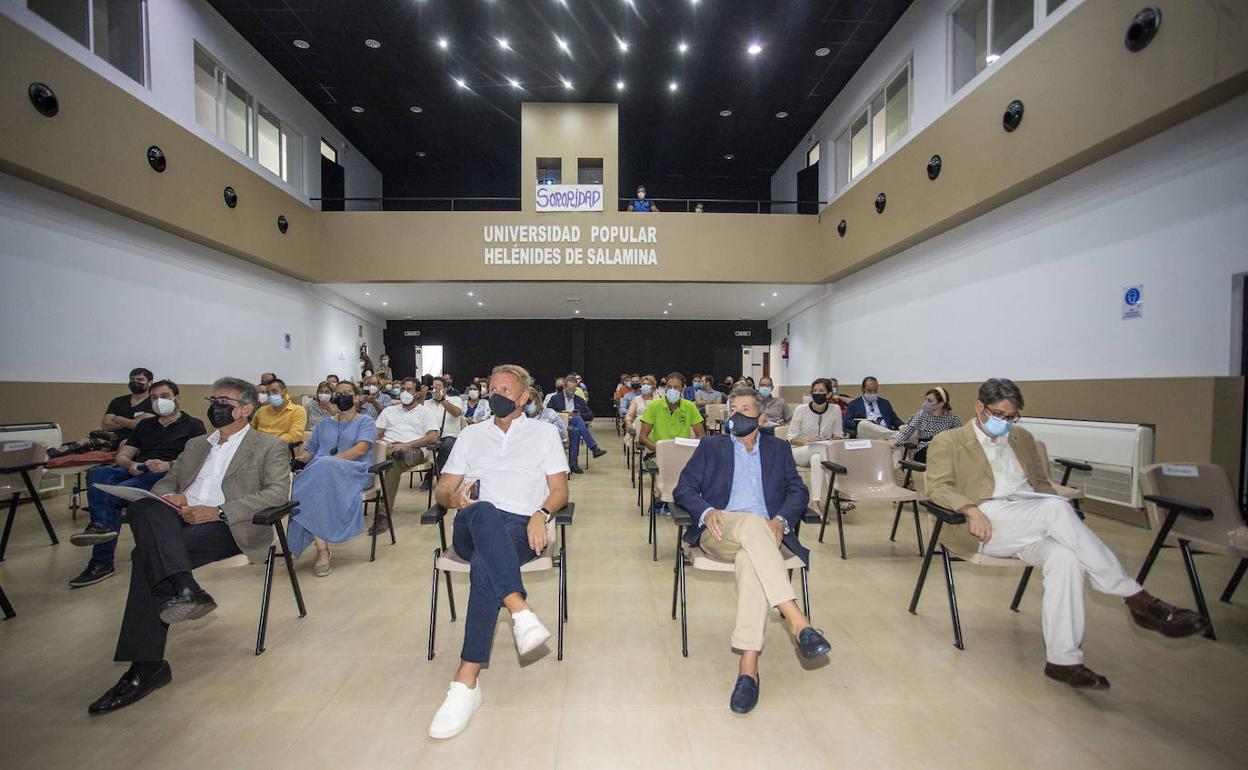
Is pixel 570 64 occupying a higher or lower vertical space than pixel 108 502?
higher

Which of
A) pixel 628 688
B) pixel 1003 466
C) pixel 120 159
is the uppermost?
pixel 120 159

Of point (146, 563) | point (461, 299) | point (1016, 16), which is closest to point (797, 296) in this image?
point (1016, 16)

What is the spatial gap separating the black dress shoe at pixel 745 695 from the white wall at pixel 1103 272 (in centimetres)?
489

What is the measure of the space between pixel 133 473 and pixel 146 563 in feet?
6.94

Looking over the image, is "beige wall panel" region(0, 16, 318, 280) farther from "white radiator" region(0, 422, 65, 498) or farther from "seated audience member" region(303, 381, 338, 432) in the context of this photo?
"seated audience member" region(303, 381, 338, 432)

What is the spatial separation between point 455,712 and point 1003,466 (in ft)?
9.24

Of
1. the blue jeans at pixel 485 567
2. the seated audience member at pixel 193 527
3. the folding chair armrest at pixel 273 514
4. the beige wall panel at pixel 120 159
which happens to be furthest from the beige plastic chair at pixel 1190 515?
the beige wall panel at pixel 120 159

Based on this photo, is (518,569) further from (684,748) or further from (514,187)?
(514,187)

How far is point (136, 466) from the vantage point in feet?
11.6

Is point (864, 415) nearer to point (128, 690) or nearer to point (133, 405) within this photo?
point (128, 690)

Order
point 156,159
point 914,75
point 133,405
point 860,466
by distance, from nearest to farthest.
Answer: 1. point 860,466
2. point 133,405
3. point 156,159
4. point 914,75

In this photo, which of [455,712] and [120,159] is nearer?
[455,712]

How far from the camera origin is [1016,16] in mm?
6230

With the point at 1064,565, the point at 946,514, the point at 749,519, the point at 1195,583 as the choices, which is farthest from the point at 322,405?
the point at 1195,583
